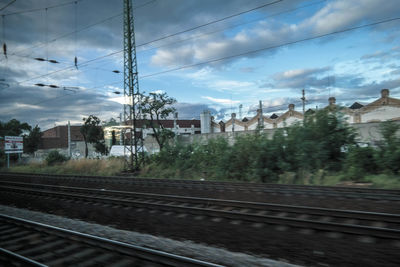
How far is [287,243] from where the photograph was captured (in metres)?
4.94

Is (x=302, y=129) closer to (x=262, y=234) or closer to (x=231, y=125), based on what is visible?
(x=262, y=234)

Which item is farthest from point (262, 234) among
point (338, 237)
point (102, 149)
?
point (102, 149)

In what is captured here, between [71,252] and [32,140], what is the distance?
201 ft

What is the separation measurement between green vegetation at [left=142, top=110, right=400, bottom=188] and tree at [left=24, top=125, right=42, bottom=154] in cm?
5279

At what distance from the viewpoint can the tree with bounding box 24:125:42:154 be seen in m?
54.9

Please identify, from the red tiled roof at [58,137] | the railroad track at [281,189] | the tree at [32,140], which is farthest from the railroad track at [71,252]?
the red tiled roof at [58,137]

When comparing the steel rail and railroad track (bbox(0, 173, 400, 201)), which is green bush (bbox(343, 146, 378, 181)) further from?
the steel rail

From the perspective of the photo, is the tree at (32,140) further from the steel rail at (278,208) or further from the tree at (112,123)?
the steel rail at (278,208)

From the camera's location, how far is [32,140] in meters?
55.2

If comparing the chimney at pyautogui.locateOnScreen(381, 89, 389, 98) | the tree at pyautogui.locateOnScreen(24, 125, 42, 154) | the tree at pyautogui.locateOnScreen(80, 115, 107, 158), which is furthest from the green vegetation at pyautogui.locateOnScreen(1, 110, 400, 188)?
the tree at pyautogui.locateOnScreen(24, 125, 42, 154)

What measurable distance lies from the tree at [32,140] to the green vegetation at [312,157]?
52.8 metres

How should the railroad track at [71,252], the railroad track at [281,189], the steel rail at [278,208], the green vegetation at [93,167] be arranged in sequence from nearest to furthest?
the railroad track at [71,252] < the steel rail at [278,208] < the railroad track at [281,189] < the green vegetation at [93,167]

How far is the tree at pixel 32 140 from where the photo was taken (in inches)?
2160

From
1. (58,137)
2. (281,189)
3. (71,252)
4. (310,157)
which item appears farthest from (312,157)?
(58,137)
